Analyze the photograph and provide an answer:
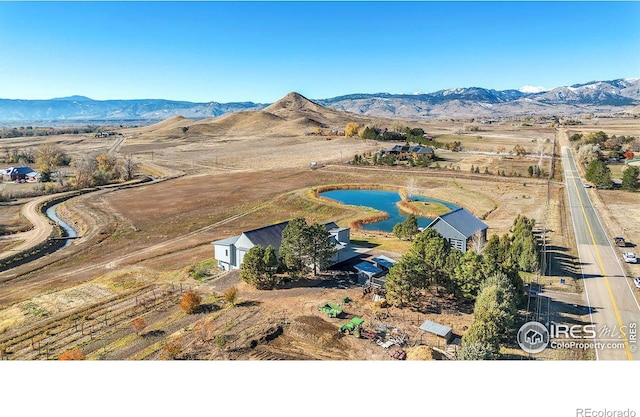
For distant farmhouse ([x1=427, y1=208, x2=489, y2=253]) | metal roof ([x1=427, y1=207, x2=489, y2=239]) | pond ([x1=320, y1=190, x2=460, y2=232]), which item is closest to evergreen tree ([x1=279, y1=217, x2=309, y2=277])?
distant farmhouse ([x1=427, y1=208, x2=489, y2=253])

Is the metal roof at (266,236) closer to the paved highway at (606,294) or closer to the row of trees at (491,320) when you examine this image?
the row of trees at (491,320)

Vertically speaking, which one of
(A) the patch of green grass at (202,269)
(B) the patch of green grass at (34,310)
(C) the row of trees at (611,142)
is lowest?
(B) the patch of green grass at (34,310)

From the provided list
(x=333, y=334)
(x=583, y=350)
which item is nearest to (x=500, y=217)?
(x=583, y=350)

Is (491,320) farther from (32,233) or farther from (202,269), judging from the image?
(32,233)

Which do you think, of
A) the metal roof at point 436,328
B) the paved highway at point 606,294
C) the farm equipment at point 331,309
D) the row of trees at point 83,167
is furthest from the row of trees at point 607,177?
the row of trees at point 83,167

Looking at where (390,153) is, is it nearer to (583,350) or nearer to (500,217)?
(500,217)

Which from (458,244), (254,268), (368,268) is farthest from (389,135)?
(254,268)
